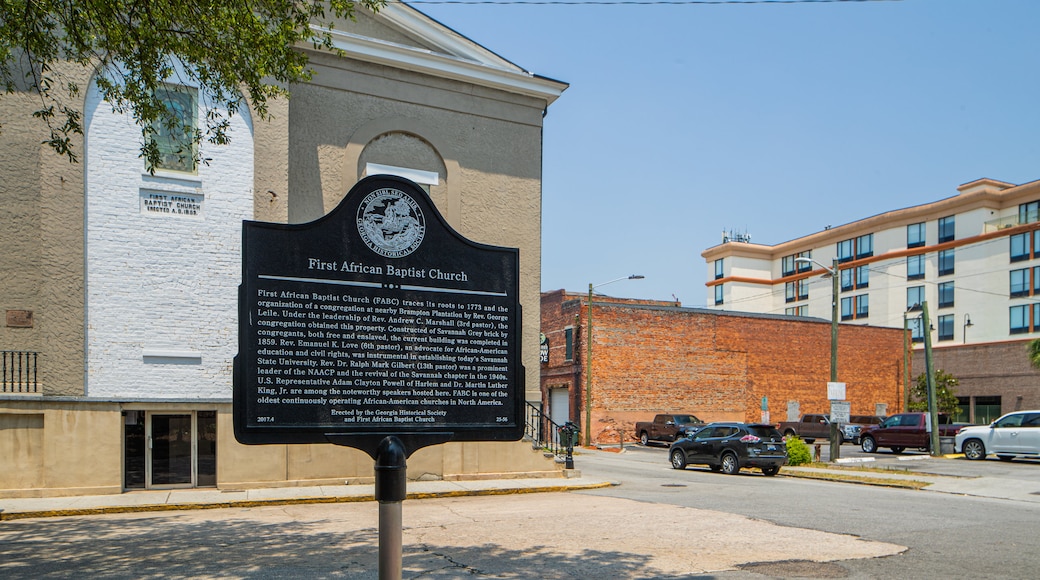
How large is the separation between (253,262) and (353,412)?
115cm

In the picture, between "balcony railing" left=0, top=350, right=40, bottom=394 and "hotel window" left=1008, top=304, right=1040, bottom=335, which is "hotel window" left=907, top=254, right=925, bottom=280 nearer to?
"hotel window" left=1008, top=304, right=1040, bottom=335

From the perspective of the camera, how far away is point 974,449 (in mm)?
30406

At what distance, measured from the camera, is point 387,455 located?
5.29 meters

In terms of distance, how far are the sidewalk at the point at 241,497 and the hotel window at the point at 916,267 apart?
199 feet

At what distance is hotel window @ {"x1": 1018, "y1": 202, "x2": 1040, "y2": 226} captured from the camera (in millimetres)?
62531

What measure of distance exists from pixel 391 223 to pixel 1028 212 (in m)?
69.0

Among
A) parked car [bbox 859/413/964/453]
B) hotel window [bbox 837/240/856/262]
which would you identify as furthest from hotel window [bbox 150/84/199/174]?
hotel window [bbox 837/240/856/262]

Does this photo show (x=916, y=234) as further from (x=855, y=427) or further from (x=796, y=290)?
(x=855, y=427)

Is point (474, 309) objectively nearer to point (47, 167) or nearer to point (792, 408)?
point (47, 167)

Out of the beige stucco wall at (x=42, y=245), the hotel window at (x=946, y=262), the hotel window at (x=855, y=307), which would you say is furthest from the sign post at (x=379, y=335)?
the hotel window at (x=855, y=307)

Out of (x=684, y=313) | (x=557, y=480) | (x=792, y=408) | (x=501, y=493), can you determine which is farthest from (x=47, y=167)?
→ (x=792, y=408)

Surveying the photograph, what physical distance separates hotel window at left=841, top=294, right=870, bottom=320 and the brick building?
23.8 metres

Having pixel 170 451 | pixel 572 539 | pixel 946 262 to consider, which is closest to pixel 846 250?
pixel 946 262

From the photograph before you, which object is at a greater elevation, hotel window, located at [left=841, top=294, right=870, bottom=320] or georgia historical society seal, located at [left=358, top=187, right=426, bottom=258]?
hotel window, located at [left=841, top=294, right=870, bottom=320]
